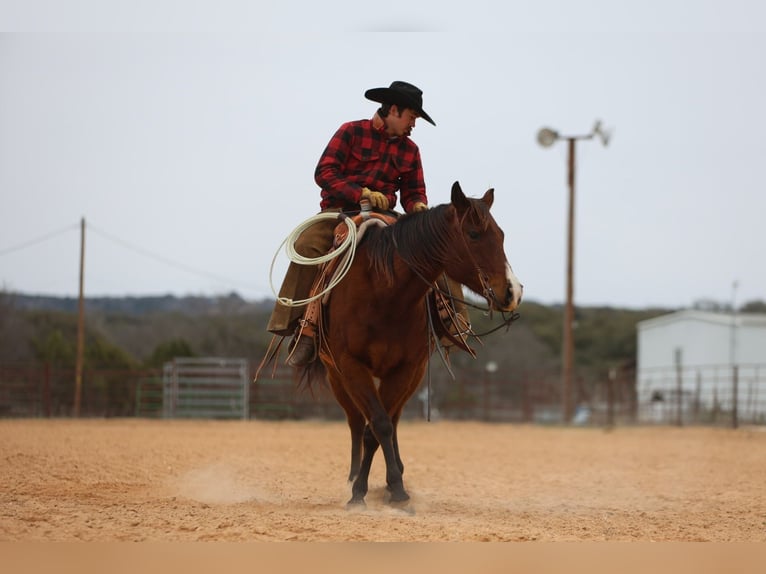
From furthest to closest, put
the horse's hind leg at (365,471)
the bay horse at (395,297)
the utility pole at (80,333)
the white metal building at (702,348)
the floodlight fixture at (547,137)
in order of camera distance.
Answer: the white metal building at (702,348) → the floodlight fixture at (547,137) → the utility pole at (80,333) → the horse's hind leg at (365,471) → the bay horse at (395,297)

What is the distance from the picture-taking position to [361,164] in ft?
25.3

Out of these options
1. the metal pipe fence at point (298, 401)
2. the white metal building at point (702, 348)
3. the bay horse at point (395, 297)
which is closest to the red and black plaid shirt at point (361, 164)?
the bay horse at point (395, 297)

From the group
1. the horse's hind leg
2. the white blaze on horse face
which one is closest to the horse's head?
the white blaze on horse face

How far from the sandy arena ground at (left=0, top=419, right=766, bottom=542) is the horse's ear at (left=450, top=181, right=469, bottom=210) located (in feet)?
6.99

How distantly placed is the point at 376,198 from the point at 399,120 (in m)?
0.65

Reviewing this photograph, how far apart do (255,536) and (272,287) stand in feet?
10.2

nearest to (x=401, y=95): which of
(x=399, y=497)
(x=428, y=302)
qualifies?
(x=428, y=302)

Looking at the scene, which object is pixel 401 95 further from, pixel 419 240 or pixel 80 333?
pixel 80 333

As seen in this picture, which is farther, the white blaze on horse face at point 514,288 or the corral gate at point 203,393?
the corral gate at point 203,393

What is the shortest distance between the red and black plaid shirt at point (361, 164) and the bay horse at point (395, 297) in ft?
1.90

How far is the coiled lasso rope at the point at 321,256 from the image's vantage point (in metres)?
6.96

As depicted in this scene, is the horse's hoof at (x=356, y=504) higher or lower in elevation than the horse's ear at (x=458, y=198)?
lower

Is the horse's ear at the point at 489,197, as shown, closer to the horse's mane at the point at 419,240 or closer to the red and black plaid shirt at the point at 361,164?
the horse's mane at the point at 419,240

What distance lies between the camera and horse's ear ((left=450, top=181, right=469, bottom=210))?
20.9 ft
